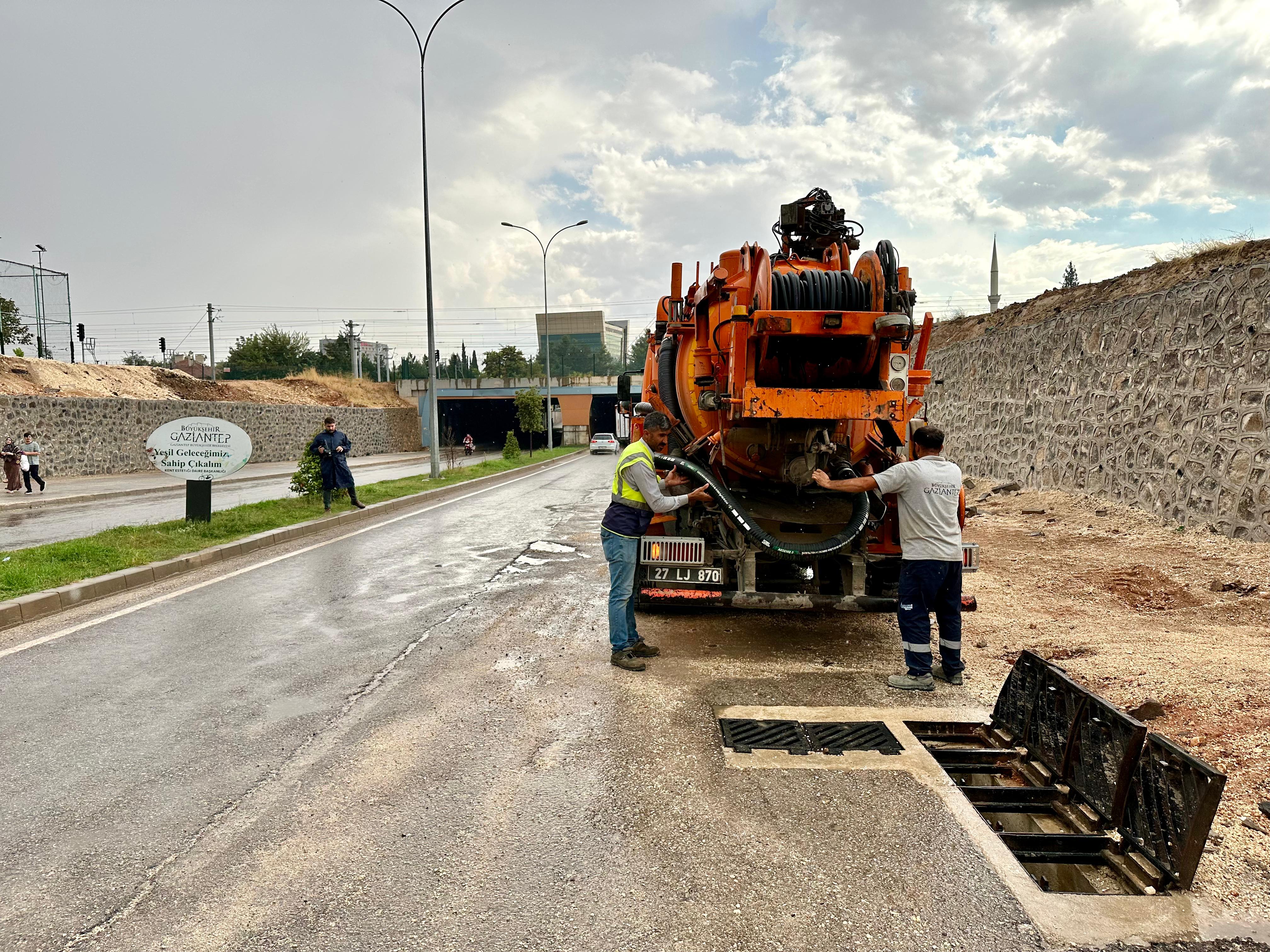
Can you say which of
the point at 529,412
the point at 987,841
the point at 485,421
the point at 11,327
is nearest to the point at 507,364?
the point at 485,421

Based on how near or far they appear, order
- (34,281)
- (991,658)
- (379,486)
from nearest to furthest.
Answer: (991,658), (379,486), (34,281)

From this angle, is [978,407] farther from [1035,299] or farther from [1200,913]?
[1200,913]

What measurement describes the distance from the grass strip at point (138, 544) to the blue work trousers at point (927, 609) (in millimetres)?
7475

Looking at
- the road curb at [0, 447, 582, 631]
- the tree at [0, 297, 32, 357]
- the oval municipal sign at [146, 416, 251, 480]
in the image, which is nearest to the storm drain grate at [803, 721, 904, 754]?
the road curb at [0, 447, 582, 631]

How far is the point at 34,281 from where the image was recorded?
26.0 metres

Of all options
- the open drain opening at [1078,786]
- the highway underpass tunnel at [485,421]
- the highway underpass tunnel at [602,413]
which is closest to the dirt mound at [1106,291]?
the open drain opening at [1078,786]

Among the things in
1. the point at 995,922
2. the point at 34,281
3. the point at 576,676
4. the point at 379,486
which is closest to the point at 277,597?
the point at 576,676

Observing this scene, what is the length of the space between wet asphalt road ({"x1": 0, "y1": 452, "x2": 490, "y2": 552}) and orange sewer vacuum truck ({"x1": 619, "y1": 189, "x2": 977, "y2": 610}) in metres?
9.27

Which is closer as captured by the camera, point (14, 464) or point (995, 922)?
point (995, 922)

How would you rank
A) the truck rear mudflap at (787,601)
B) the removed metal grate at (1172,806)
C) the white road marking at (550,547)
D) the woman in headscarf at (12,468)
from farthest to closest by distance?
the woman in headscarf at (12,468)
the white road marking at (550,547)
the truck rear mudflap at (787,601)
the removed metal grate at (1172,806)

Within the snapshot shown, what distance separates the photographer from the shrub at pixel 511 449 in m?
34.9

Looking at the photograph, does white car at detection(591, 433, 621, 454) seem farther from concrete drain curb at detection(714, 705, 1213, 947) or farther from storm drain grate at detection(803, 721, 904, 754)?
storm drain grate at detection(803, 721, 904, 754)

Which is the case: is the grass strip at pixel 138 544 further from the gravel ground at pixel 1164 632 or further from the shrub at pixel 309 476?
the gravel ground at pixel 1164 632

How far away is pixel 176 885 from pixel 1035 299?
19.6m
